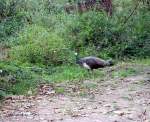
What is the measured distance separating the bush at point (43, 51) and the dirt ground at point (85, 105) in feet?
11.2

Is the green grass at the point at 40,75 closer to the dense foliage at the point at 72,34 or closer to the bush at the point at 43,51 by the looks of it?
the bush at the point at 43,51

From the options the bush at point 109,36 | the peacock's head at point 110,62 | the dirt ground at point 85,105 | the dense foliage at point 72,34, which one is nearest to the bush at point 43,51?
the dense foliage at point 72,34

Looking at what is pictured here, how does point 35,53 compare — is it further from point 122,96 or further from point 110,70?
point 122,96

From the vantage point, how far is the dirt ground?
838 centimetres

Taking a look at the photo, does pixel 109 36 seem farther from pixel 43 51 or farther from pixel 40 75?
pixel 40 75

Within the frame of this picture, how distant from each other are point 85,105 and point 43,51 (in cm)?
586

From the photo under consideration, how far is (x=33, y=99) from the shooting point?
33.3 ft

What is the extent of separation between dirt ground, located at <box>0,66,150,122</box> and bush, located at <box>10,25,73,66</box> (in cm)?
343

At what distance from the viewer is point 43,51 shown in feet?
49.2

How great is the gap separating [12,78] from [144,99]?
3430mm

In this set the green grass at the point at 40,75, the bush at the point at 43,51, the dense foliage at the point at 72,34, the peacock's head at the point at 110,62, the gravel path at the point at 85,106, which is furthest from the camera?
the peacock's head at the point at 110,62

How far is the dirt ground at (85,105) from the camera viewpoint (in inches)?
330

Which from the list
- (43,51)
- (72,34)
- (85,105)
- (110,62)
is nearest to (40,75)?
(43,51)

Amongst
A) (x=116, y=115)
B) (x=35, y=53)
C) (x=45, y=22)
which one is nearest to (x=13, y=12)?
(x=45, y=22)
